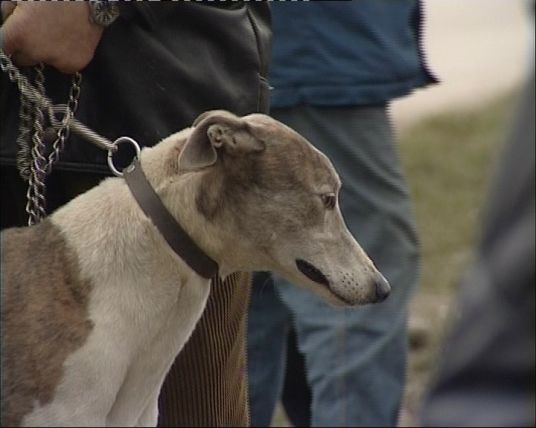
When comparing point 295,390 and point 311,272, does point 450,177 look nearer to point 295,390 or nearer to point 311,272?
point 295,390

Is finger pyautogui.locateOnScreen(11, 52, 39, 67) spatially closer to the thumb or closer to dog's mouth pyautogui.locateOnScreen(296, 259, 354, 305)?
the thumb

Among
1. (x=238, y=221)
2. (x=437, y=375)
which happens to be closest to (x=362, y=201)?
(x=238, y=221)

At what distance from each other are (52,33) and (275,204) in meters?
0.55

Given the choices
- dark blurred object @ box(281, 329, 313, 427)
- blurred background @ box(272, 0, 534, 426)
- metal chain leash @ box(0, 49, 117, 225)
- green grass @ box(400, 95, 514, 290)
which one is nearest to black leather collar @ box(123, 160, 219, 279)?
metal chain leash @ box(0, 49, 117, 225)

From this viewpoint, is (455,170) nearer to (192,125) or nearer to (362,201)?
(362,201)

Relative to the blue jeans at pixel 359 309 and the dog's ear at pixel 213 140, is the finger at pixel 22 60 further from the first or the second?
the blue jeans at pixel 359 309

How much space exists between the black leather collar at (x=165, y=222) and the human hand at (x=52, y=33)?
0.27m

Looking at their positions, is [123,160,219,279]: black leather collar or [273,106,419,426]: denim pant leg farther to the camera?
[273,106,419,426]: denim pant leg

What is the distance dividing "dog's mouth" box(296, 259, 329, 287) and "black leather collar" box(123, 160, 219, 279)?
0.60 ft

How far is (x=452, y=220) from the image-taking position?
7.02 metres

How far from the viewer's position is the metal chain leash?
117 inches

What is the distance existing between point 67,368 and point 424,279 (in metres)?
3.59

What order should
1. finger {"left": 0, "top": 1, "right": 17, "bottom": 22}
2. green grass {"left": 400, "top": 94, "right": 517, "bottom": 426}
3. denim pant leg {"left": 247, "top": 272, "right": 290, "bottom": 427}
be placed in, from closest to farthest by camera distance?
finger {"left": 0, "top": 1, "right": 17, "bottom": 22}
denim pant leg {"left": 247, "top": 272, "right": 290, "bottom": 427}
green grass {"left": 400, "top": 94, "right": 517, "bottom": 426}

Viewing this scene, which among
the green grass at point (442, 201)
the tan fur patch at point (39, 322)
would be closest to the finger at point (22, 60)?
the tan fur patch at point (39, 322)
